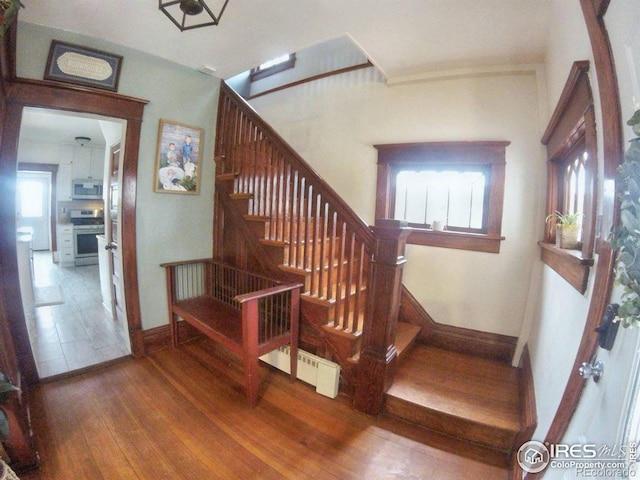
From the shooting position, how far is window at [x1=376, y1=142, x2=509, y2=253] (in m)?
2.38

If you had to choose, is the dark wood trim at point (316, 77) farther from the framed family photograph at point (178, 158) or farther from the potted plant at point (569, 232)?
the potted plant at point (569, 232)

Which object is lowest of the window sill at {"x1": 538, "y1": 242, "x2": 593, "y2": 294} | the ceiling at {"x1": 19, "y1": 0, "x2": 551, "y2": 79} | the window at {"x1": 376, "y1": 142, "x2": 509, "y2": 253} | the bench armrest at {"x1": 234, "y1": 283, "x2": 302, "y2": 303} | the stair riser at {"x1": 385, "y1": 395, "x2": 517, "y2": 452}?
the stair riser at {"x1": 385, "y1": 395, "x2": 517, "y2": 452}

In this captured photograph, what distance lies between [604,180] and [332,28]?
1950 millimetres

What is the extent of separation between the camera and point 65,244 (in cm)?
579

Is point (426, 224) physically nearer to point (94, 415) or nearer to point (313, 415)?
point (313, 415)

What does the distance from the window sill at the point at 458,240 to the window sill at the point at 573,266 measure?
572 mm

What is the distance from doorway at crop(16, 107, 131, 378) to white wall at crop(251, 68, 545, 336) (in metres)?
2.16

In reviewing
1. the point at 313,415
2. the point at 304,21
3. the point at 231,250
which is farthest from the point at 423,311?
the point at 304,21

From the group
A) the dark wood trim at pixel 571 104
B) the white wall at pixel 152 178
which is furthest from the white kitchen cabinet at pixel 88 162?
the dark wood trim at pixel 571 104

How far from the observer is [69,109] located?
80.5 inches

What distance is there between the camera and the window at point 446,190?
2375 mm

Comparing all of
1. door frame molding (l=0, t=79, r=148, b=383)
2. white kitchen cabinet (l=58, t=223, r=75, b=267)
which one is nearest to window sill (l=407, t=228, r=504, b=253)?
door frame molding (l=0, t=79, r=148, b=383)

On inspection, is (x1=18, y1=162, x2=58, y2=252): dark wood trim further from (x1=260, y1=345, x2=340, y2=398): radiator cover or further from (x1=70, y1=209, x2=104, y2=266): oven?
(x1=260, y1=345, x2=340, y2=398): radiator cover

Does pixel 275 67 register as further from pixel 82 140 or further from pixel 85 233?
pixel 85 233
